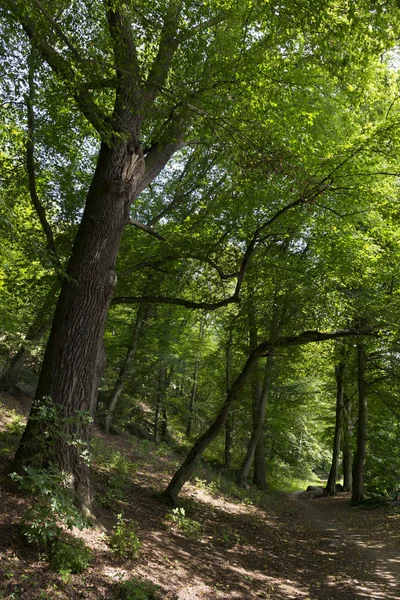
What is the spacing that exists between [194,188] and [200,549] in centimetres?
976

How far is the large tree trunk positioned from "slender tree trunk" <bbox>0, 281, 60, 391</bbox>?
4674mm

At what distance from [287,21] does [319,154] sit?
13.5ft

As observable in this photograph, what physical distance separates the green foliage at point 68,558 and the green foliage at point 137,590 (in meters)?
0.44

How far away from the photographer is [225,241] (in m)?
9.59

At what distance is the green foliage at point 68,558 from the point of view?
Answer: 13.1 ft

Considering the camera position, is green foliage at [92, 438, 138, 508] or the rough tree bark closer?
the rough tree bark

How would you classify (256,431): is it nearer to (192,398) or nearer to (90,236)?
(192,398)

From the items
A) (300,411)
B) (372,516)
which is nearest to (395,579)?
(372,516)

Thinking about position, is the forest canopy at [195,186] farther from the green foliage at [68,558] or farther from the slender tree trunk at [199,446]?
the green foliage at [68,558]

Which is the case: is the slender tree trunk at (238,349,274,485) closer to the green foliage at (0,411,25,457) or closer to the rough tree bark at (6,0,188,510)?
the green foliage at (0,411,25,457)

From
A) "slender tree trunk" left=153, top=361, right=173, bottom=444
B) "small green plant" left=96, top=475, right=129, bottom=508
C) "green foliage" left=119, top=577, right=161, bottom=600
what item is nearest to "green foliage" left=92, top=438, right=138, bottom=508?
"small green plant" left=96, top=475, right=129, bottom=508

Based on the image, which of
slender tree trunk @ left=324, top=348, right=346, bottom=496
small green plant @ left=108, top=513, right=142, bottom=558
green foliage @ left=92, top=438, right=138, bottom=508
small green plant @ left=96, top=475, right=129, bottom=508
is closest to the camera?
small green plant @ left=108, top=513, right=142, bottom=558

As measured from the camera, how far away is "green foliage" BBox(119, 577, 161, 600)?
410 cm

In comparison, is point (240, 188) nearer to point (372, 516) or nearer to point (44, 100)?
point (44, 100)
